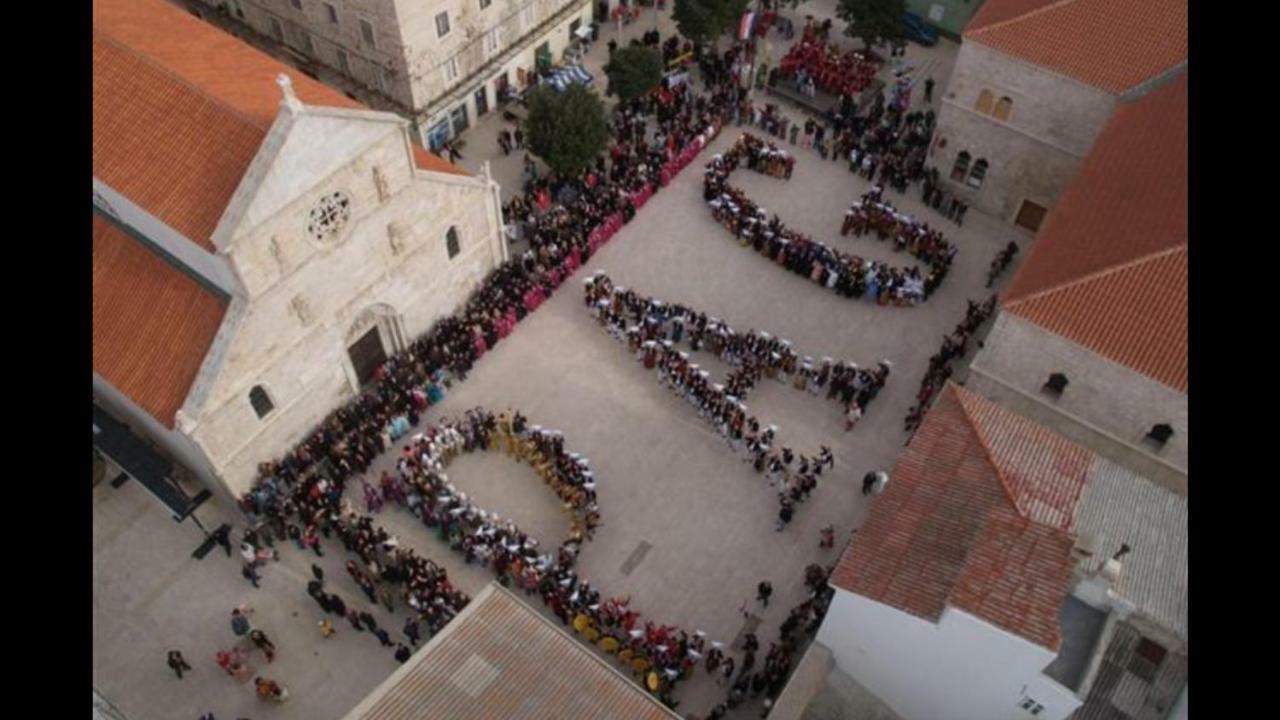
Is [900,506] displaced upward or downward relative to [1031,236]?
upward

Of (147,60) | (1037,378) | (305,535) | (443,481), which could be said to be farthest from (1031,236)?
(147,60)

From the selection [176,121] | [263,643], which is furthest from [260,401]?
[176,121]

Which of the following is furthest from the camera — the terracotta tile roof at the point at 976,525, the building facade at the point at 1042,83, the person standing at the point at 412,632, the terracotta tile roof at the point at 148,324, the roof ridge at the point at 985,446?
the building facade at the point at 1042,83

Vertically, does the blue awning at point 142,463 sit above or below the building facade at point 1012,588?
below

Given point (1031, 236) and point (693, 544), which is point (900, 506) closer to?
point (693, 544)

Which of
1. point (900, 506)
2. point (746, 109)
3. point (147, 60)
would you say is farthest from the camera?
Answer: point (746, 109)

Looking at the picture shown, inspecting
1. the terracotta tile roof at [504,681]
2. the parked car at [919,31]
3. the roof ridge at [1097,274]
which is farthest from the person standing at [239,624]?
the parked car at [919,31]

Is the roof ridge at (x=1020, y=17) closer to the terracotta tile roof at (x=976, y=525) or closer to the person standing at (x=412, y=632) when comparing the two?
the terracotta tile roof at (x=976, y=525)
